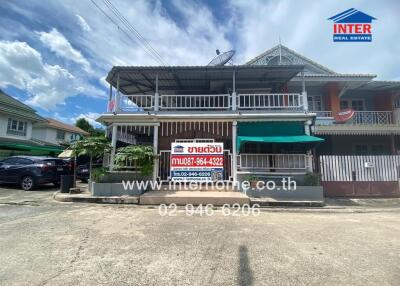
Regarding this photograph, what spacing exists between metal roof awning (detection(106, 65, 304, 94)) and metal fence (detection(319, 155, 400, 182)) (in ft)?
14.9

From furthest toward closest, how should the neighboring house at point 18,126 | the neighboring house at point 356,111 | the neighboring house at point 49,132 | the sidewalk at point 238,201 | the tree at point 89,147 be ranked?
the neighboring house at point 49,132, the neighboring house at point 18,126, the neighboring house at point 356,111, the tree at point 89,147, the sidewalk at point 238,201

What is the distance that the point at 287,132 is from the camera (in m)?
10.2

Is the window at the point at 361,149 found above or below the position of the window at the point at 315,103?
below

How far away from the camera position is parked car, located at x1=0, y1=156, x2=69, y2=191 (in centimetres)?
1127

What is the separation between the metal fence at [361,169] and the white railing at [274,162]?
1.08 meters

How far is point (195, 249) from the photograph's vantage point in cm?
423

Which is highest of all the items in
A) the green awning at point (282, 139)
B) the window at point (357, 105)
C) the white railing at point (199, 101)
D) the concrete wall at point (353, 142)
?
the window at point (357, 105)

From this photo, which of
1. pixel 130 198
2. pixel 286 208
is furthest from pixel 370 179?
pixel 130 198

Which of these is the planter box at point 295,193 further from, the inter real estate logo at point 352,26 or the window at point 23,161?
the window at point 23,161

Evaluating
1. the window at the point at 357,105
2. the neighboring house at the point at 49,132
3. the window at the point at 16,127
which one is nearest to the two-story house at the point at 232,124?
the window at the point at 357,105

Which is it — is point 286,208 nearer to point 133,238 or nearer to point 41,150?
point 133,238

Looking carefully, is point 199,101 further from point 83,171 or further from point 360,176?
point 83,171

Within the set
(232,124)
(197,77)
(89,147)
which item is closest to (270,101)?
(232,124)

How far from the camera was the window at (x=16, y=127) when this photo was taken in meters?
21.5
